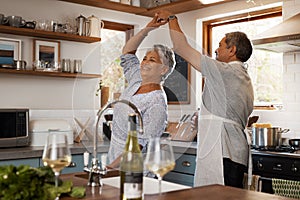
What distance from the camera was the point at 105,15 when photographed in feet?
14.9

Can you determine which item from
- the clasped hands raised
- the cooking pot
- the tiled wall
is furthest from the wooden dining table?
the tiled wall

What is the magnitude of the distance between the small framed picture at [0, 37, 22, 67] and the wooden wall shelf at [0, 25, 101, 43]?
8 centimetres

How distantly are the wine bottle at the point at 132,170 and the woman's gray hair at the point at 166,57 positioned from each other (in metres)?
0.78

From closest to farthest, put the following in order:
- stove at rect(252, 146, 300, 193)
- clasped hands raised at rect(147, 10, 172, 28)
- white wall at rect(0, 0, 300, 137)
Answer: clasped hands raised at rect(147, 10, 172, 28) < stove at rect(252, 146, 300, 193) < white wall at rect(0, 0, 300, 137)

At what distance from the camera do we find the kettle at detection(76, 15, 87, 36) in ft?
13.7

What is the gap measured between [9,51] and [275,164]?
2447 mm

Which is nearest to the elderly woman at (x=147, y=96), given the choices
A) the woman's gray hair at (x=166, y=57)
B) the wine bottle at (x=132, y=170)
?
the woman's gray hair at (x=166, y=57)

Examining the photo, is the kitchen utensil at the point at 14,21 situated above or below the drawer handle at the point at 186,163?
above

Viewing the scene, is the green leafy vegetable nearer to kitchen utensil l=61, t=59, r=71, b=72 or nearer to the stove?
the stove

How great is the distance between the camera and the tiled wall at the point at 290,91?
3746 millimetres

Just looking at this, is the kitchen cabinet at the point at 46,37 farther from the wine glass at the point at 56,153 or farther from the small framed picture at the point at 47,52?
the wine glass at the point at 56,153

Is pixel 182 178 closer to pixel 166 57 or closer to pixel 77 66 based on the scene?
pixel 77 66

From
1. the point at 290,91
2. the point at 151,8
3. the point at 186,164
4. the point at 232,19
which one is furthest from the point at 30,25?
the point at 290,91

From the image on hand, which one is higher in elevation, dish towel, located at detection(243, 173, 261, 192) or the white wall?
the white wall
